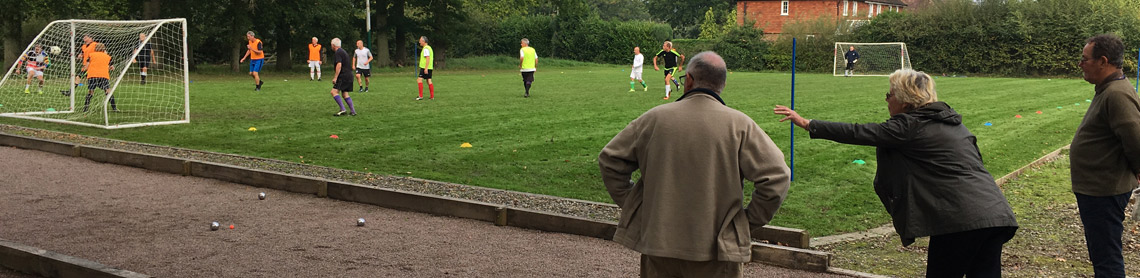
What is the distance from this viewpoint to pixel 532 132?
49.2 feet

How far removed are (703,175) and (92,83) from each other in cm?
1748

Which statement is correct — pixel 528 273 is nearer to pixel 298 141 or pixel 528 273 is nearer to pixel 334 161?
pixel 334 161

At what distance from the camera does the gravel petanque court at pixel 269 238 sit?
6527 millimetres

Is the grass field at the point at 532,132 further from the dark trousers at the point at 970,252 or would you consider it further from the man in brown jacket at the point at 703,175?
the man in brown jacket at the point at 703,175

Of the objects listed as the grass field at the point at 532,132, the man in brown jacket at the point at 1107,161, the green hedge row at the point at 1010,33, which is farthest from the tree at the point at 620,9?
the man in brown jacket at the point at 1107,161

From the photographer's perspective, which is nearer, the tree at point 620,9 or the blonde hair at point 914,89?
the blonde hair at point 914,89

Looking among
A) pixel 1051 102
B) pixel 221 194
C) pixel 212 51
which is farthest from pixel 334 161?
pixel 212 51

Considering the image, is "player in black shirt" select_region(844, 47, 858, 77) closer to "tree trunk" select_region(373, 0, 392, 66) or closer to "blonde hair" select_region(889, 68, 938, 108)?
"tree trunk" select_region(373, 0, 392, 66)

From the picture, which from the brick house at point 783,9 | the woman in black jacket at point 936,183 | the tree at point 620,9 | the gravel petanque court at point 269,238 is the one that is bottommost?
the gravel petanque court at point 269,238

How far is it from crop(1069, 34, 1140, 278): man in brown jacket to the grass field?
2649 millimetres

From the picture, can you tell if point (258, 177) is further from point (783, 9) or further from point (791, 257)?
point (783, 9)

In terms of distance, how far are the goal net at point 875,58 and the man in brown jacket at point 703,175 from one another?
4368 cm

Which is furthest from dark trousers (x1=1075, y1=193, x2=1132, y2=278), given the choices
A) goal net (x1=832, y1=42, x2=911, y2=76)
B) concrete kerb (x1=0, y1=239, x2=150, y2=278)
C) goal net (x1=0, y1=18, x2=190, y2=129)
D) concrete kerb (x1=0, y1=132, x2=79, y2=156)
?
goal net (x1=832, y1=42, x2=911, y2=76)

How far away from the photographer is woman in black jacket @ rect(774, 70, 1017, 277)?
14.8 ft
